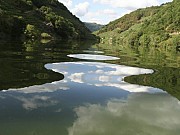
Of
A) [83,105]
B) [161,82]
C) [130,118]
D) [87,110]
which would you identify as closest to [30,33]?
[161,82]

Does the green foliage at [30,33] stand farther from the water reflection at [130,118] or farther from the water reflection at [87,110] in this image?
the water reflection at [130,118]

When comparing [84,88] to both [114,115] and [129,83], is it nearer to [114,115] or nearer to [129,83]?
[129,83]

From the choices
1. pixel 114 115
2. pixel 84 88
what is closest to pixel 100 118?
→ pixel 114 115

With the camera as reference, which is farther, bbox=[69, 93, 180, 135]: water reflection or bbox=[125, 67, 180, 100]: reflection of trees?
bbox=[125, 67, 180, 100]: reflection of trees

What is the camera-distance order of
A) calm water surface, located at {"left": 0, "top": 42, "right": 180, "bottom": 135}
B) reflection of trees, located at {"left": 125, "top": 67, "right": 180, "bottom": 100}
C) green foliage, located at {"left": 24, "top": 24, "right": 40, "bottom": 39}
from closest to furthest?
calm water surface, located at {"left": 0, "top": 42, "right": 180, "bottom": 135}, reflection of trees, located at {"left": 125, "top": 67, "right": 180, "bottom": 100}, green foliage, located at {"left": 24, "top": 24, "right": 40, "bottom": 39}

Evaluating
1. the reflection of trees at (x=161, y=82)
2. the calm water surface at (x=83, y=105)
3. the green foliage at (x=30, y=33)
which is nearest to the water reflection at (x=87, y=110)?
the calm water surface at (x=83, y=105)

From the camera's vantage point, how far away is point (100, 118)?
16.6 meters

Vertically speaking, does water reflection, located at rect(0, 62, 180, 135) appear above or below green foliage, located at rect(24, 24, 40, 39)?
below

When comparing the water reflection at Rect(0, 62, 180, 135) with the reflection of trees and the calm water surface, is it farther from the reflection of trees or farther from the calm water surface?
the reflection of trees

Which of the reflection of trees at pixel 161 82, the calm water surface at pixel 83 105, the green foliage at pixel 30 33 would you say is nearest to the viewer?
the calm water surface at pixel 83 105

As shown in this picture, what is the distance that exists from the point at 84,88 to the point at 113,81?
496 centimetres

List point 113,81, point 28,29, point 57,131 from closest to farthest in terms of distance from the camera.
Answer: point 57,131 < point 113,81 < point 28,29

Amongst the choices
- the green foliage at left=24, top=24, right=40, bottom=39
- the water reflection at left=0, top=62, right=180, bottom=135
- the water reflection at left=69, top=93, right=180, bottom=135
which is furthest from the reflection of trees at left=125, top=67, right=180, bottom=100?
the green foliage at left=24, top=24, right=40, bottom=39

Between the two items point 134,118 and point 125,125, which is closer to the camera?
point 125,125
